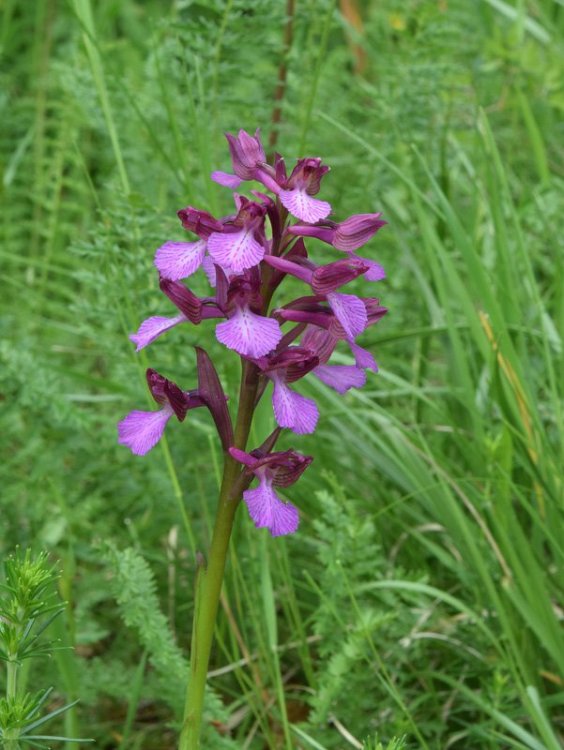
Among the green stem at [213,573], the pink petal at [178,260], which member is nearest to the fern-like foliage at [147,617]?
the green stem at [213,573]

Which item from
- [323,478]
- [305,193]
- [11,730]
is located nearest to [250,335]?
[305,193]

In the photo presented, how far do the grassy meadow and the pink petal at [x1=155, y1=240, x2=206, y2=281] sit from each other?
2.24 feet

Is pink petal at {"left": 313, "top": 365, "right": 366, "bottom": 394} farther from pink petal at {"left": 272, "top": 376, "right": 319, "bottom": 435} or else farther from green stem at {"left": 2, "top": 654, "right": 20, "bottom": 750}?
green stem at {"left": 2, "top": 654, "right": 20, "bottom": 750}

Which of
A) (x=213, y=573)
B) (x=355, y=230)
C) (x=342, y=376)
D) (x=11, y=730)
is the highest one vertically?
(x=355, y=230)

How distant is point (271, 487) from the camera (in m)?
1.59

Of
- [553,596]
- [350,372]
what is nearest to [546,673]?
[553,596]

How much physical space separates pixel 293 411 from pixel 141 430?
0.74 feet

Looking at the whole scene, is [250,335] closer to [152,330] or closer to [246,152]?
[152,330]

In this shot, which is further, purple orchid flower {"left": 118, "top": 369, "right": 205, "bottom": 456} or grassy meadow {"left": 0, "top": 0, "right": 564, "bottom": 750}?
grassy meadow {"left": 0, "top": 0, "right": 564, "bottom": 750}

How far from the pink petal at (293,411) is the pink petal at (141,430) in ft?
0.58

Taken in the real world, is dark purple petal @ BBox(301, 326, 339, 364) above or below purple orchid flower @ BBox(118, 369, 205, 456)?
above

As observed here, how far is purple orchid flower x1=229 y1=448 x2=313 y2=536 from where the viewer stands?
1.54 meters

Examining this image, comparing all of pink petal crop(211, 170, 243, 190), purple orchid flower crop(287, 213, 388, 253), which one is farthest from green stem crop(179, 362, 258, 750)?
pink petal crop(211, 170, 243, 190)

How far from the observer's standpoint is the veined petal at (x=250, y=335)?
147cm
